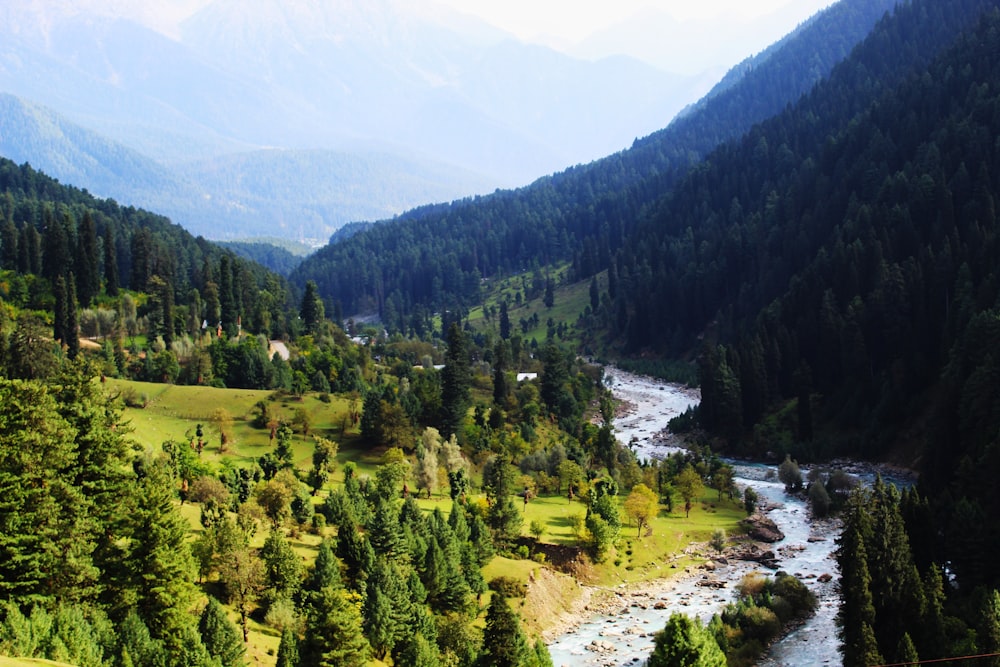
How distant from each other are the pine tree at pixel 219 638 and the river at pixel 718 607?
1215 inches

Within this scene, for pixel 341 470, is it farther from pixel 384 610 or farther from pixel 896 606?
pixel 896 606

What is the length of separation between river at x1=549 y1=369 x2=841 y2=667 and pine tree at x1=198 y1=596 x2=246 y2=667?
1215 inches

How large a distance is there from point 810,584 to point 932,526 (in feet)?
58.6

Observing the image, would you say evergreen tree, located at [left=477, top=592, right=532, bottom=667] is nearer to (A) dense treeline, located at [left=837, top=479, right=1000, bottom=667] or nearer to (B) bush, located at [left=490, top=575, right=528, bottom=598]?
(B) bush, located at [left=490, top=575, right=528, bottom=598]

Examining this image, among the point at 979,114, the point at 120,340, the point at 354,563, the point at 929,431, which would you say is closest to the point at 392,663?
the point at 354,563

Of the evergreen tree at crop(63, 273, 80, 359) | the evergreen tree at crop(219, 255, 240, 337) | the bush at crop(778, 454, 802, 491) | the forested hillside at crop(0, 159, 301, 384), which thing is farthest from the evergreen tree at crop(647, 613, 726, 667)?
the evergreen tree at crop(219, 255, 240, 337)

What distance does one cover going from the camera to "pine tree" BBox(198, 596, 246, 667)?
181 ft

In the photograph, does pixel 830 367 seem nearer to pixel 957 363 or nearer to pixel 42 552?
pixel 957 363

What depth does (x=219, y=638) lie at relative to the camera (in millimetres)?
55438

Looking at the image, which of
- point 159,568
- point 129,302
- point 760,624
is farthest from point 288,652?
point 129,302

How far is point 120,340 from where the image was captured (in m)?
158

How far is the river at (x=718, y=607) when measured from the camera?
75.4 m

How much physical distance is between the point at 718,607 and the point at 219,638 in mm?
50111

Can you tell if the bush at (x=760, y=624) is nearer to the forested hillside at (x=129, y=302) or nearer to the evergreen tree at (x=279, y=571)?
the evergreen tree at (x=279, y=571)
